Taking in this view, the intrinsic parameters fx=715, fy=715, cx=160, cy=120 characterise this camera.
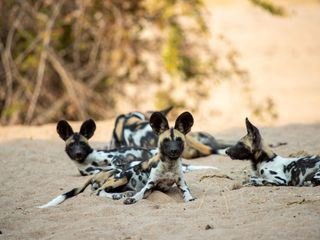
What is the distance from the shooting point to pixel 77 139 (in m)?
7.59

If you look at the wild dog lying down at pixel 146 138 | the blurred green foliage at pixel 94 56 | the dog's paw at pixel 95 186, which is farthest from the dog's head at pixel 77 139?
the blurred green foliage at pixel 94 56

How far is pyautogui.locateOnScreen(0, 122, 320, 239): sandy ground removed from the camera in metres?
4.70

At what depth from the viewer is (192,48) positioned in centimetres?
1322

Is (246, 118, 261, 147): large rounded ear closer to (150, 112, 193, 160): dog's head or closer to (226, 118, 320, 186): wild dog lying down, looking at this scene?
(226, 118, 320, 186): wild dog lying down

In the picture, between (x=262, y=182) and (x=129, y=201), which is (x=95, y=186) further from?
(x=262, y=182)

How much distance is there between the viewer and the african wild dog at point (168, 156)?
5852mm

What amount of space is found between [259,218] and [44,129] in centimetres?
660

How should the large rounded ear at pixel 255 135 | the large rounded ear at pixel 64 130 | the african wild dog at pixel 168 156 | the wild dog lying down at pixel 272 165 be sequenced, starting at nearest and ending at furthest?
the african wild dog at pixel 168 156 < the wild dog lying down at pixel 272 165 < the large rounded ear at pixel 255 135 < the large rounded ear at pixel 64 130

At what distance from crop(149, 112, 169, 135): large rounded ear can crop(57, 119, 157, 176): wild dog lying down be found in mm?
1443

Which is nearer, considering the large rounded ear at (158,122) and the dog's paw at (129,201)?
the dog's paw at (129,201)

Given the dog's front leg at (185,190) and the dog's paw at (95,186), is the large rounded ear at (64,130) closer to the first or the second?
the dog's paw at (95,186)

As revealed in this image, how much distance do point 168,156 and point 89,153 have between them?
202cm

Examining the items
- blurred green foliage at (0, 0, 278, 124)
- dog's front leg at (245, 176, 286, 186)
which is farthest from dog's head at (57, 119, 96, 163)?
blurred green foliage at (0, 0, 278, 124)

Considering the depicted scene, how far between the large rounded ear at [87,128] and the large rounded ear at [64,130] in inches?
5.5
